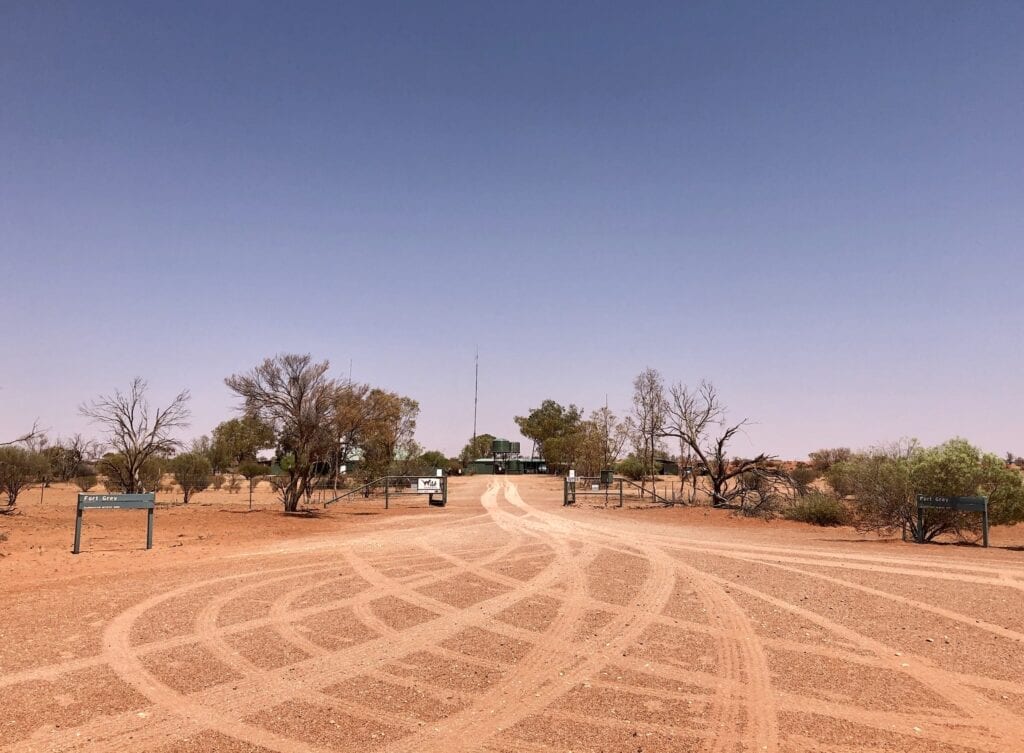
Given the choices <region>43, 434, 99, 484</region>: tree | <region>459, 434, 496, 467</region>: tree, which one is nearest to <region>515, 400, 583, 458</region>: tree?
<region>459, 434, 496, 467</region>: tree

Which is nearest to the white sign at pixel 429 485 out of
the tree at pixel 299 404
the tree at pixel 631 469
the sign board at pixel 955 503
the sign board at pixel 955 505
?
the tree at pixel 299 404

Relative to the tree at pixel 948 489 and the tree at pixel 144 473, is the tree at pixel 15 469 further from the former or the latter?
the tree at pixel 948 489

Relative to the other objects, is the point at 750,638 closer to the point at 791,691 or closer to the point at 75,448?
the point at 791,691

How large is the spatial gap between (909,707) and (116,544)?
1874cm

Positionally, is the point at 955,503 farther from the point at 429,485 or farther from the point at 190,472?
the point at 190,472

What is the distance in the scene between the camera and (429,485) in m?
34.5

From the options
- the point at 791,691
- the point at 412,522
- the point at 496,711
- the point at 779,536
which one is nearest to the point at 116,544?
the point at 412,522

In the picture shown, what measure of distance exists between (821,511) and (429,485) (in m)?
18.3

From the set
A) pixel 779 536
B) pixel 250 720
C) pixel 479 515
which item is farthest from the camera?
pixel 479 515

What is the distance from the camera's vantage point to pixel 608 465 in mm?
67750

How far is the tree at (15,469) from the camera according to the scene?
99.5ft

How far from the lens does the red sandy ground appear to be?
5695 mm

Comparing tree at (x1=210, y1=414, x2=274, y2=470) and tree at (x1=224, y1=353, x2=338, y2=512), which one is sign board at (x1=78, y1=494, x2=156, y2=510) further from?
tree at (x1=210, y1=414, x2=274, y2=470)

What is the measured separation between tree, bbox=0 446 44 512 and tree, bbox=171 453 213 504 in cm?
702
